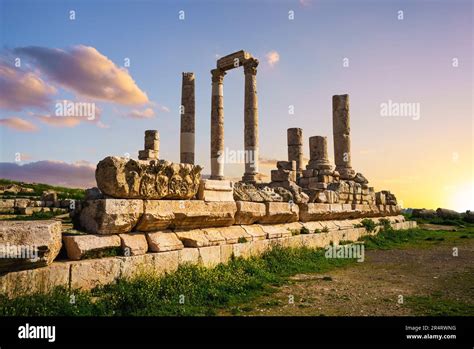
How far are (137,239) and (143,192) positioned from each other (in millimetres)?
890

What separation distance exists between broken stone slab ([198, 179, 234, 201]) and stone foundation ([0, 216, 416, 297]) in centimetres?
74

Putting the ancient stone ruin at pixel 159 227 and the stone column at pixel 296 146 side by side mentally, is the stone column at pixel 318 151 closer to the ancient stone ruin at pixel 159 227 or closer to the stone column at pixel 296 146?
the stone column at pixel 296 146

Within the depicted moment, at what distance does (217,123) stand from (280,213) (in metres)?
14.1

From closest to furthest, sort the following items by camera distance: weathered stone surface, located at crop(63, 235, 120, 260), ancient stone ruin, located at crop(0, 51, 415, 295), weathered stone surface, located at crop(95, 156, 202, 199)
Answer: ancient stone ruin, located at crop(0, 51, 415, 295) < weathered stone surface, located at crop(63, 235, 120, 260) < weathered stone surface, located at crop(95, 156, 202, 199)

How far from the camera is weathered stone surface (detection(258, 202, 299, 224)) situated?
34.4 feet

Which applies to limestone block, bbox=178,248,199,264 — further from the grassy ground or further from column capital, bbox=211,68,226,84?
column capital, bbox=211,68,226,84

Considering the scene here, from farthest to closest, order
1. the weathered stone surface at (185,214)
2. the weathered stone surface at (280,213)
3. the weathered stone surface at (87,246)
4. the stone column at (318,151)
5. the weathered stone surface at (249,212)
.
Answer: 1. the stone column at (318,151)
2. the weathered stone surface at (280,213)
3. the weathered stone surface at (249,212)
4. the weathered stone surface at (185,214)
5. the weathered stone surface at (87,246)

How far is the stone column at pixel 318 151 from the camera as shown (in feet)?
63.7

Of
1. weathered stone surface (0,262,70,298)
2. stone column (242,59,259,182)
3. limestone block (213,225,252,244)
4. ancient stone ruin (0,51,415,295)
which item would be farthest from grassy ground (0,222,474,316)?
stone column (242,59,259,182)

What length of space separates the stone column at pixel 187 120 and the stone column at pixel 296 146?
6300mm

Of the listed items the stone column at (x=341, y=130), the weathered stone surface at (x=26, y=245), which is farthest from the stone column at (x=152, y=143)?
the weathered stone surface at (x=26, y=245)

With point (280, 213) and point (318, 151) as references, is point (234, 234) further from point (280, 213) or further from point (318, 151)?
point (318, 151)

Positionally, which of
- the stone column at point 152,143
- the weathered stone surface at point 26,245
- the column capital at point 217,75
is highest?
the column capital at point 217,75
